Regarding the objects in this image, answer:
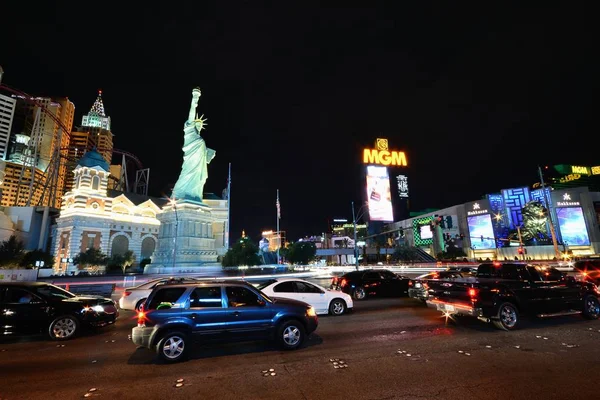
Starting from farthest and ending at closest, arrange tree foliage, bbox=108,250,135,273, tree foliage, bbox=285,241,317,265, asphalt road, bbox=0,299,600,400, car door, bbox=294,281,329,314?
1. tree foliage, bbox=285,241,317,265
2. tree foliage, bbox=108,250,135,273
3. car door, bbox=294,281,329,314
4. asphalt road, bbox=0,299,600,400

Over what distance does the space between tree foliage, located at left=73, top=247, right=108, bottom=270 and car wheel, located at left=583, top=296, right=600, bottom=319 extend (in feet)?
192

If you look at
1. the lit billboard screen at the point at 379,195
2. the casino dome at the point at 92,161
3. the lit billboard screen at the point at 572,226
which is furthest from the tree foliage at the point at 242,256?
the lit billboard screen at the point at 572,226

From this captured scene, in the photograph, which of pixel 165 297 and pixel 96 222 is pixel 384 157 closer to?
pixel 96 222

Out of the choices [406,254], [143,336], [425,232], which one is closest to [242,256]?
[143,336]

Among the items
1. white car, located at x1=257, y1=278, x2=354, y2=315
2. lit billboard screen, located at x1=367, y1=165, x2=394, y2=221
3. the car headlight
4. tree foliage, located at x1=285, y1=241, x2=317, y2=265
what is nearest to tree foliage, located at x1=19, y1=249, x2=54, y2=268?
the car headlight

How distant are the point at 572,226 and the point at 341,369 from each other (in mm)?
81676

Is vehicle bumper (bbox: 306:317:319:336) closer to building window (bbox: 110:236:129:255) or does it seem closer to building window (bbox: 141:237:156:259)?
building window (bbox: 110:236:129:255)

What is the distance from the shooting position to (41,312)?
895 centimetres

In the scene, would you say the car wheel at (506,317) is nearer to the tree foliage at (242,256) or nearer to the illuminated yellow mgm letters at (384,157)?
the tree foliage at (242,256)

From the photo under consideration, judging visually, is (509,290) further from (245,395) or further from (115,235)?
(115,235)

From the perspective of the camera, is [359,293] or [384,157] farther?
[384,157]

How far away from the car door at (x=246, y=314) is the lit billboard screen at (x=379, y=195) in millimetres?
59812

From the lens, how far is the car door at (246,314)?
7051 mm

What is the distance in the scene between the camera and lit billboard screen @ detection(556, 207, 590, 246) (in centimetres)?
6250
